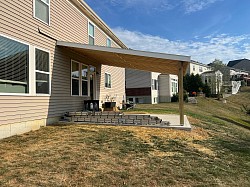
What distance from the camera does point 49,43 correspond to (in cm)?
983

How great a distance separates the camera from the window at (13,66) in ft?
23.7

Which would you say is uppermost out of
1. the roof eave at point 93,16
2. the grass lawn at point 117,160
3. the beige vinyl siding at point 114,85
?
the roof eave at point 93,16

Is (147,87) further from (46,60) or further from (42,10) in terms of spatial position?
(42,10)

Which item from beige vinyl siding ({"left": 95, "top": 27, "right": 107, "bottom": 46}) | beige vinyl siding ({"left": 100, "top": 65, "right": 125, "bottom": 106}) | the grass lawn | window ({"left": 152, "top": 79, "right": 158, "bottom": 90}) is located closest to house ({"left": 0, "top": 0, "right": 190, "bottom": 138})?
beige vinyl siding ({"left": 95, "top": 27, "right": 107, "bottom": 46})

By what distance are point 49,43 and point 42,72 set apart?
4.36 feet

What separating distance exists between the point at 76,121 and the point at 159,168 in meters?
5.90

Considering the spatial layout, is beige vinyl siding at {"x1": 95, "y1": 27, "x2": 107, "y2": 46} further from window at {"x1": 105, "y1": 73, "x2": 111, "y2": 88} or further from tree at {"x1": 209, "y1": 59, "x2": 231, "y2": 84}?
tree at {"x1": 209, "y1": 59, "x2": 231, "y2": 84}

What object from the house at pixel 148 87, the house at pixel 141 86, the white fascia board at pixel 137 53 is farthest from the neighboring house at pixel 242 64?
the white fascia board at pixel 137 53

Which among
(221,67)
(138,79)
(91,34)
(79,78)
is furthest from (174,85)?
(79,78)

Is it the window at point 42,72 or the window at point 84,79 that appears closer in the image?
the window at point 42,72

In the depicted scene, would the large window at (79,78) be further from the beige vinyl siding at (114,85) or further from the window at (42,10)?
the window at (42,10)

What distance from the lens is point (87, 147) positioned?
649cm

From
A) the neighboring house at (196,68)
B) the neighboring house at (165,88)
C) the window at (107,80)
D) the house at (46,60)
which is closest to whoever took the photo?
the house at (46,60)

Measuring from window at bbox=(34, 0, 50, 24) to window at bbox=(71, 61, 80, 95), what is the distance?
266 cm
